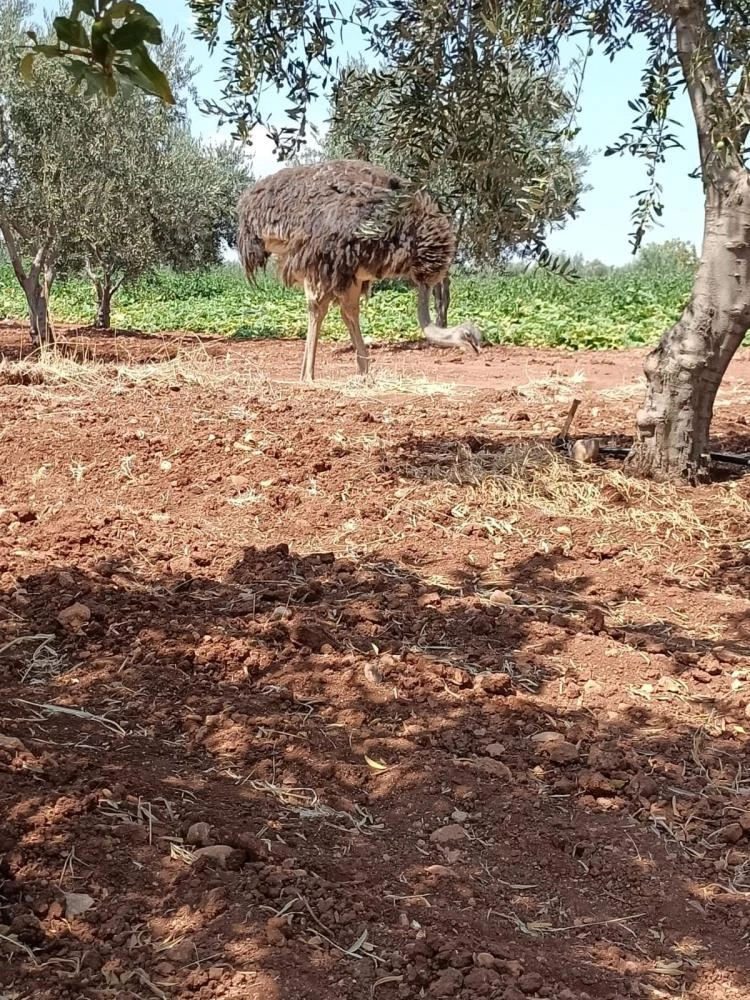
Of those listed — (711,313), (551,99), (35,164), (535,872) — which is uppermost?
(35,164)

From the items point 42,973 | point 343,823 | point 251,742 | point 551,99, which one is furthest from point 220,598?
point 551,99

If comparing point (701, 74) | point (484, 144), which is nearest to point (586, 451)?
point (484, 144)

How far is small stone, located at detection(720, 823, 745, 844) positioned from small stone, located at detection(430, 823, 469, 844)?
29.5 inches

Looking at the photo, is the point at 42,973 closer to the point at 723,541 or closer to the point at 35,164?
the point at 723,541

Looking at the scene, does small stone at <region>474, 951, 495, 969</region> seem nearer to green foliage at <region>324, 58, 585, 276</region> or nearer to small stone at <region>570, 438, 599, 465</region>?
green foliage at <region>324, 58, 585, 276</region>

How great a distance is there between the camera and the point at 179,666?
12.4 feet

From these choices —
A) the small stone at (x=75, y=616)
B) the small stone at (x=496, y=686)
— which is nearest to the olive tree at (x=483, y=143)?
the small stone at (x=496, y=686)

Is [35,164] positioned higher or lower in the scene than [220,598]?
higher

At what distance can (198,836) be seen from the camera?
2.58 meters

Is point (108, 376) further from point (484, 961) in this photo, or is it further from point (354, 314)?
point (484, 961)

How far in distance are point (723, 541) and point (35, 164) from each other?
12.9 m

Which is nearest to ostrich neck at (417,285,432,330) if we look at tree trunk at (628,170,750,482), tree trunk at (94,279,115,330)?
tree trunk at (628,170,750,482)

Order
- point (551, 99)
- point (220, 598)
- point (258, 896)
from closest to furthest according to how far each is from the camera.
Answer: point (258, 896) < point (220, 598) < point (551, 99)

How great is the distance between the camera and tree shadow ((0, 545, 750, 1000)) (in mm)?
2229
